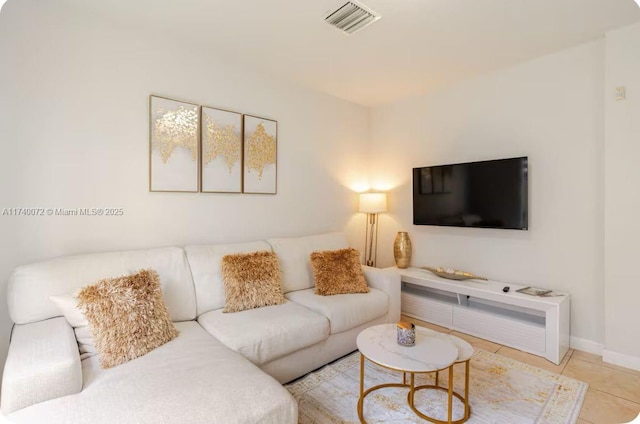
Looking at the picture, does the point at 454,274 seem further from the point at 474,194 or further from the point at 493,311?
the point at 474,194

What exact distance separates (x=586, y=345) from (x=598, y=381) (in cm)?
53

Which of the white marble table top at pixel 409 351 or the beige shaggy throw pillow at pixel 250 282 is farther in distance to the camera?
the beige shaggy throw pillow at pixel 250 282

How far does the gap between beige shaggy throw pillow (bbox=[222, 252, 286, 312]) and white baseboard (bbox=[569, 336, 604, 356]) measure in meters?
2.46

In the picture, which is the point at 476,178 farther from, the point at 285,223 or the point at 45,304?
the point at 45,304

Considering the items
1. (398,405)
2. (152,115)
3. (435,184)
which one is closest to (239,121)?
(152,115)

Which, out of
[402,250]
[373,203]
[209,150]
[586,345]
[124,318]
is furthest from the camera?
[373,203]

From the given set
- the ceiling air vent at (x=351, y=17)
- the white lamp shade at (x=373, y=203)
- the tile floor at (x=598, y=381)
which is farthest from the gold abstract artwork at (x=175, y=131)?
the tile floor at (x=598, y=381)

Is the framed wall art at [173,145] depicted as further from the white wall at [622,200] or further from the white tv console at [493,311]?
the white wall at [622,200]

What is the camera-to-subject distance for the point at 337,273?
2.76 meters

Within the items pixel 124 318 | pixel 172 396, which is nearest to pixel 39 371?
pixel 124 318

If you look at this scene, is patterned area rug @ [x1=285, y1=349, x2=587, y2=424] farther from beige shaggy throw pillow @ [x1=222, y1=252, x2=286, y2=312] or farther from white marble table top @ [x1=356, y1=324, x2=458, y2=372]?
beige shaggy throw pillow @ [x1=222, y1=252, x2=286, y2=312]

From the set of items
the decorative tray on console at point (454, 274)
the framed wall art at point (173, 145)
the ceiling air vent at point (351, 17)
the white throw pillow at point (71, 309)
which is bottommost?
the decorative tray on console at point (454, 274)

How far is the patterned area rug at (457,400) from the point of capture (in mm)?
A: 1752

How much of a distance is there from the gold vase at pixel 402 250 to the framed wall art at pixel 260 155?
158 centimetres
